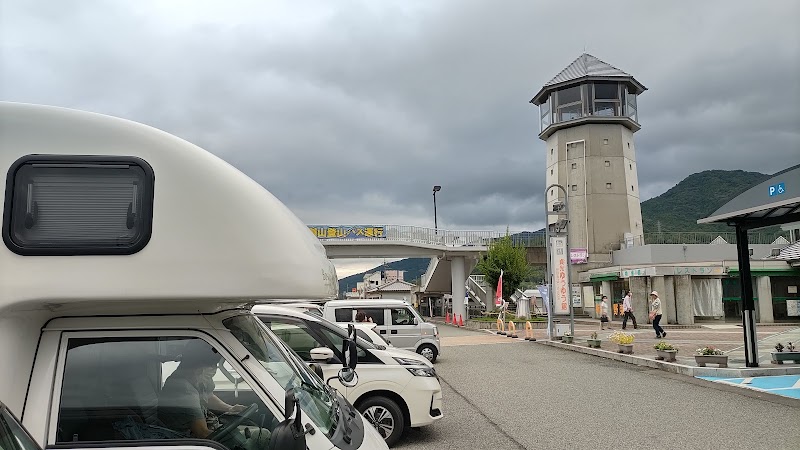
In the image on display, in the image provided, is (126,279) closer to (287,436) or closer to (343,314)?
(287,436)

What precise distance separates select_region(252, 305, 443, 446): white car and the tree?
34.3 m

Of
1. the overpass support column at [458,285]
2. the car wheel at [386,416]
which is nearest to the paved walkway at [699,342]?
the overpass support column at [458,285]

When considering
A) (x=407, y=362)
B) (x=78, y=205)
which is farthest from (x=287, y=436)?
(x=407, y=362)

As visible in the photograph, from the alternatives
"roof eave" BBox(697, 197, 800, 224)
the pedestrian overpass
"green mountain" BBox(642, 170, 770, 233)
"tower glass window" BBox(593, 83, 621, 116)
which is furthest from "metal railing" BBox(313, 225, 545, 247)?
"green mountain" BBox(642, 170, 770, 233)

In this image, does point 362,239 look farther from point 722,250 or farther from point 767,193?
point 767,193

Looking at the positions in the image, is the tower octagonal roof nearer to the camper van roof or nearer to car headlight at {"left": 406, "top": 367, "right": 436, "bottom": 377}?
car headlight at {"left": 406, "top": 367, "right": 436, "bottom": 377}

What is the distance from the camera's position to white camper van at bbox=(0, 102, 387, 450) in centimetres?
250

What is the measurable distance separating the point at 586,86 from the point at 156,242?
151 ft

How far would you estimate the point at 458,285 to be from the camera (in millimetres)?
39531

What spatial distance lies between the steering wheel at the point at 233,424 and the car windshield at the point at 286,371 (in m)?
0.22

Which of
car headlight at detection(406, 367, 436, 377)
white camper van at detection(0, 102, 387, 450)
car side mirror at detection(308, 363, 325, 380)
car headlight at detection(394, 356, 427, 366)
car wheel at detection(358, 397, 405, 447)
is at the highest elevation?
white camper van at detection(0, 102, 387, 450)

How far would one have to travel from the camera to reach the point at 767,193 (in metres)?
11.3

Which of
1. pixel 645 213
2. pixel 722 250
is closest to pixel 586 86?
pixel 722 250

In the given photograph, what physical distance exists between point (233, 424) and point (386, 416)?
15.1 feet
